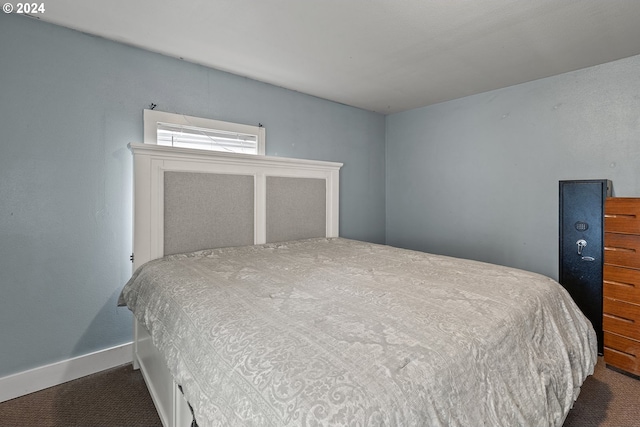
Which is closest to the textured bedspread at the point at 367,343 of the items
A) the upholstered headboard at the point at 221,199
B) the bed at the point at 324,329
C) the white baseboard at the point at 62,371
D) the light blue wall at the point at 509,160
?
the bed at the point at 324,329

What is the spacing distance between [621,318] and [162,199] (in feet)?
11.2

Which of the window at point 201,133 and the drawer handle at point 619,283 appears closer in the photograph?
the drawer handle at point 619,283

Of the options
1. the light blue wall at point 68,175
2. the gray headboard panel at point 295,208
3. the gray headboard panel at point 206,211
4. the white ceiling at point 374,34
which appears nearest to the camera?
the white ceiling at point 374,34

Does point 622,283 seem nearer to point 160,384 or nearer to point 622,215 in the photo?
point 622,215

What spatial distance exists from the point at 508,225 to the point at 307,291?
2.53 metres

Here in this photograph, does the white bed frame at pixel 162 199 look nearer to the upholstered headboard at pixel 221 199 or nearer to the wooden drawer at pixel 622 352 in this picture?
the upholstered headboard at pixel 221 199

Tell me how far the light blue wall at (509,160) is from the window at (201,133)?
2.01 meters

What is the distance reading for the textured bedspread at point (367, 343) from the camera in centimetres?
76

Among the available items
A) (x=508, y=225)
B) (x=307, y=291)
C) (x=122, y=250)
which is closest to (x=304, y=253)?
(x=307, y=291)

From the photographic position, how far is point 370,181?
395 cm

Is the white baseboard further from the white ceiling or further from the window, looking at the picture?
the white ceiling

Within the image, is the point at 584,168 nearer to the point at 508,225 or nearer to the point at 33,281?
the point at 508,225

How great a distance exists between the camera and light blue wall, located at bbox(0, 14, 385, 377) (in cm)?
186

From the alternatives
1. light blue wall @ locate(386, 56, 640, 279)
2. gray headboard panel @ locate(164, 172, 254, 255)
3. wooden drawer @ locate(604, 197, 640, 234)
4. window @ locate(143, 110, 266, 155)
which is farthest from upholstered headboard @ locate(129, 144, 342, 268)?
wooden drawer @ locate(604, 197, 640, 234)
